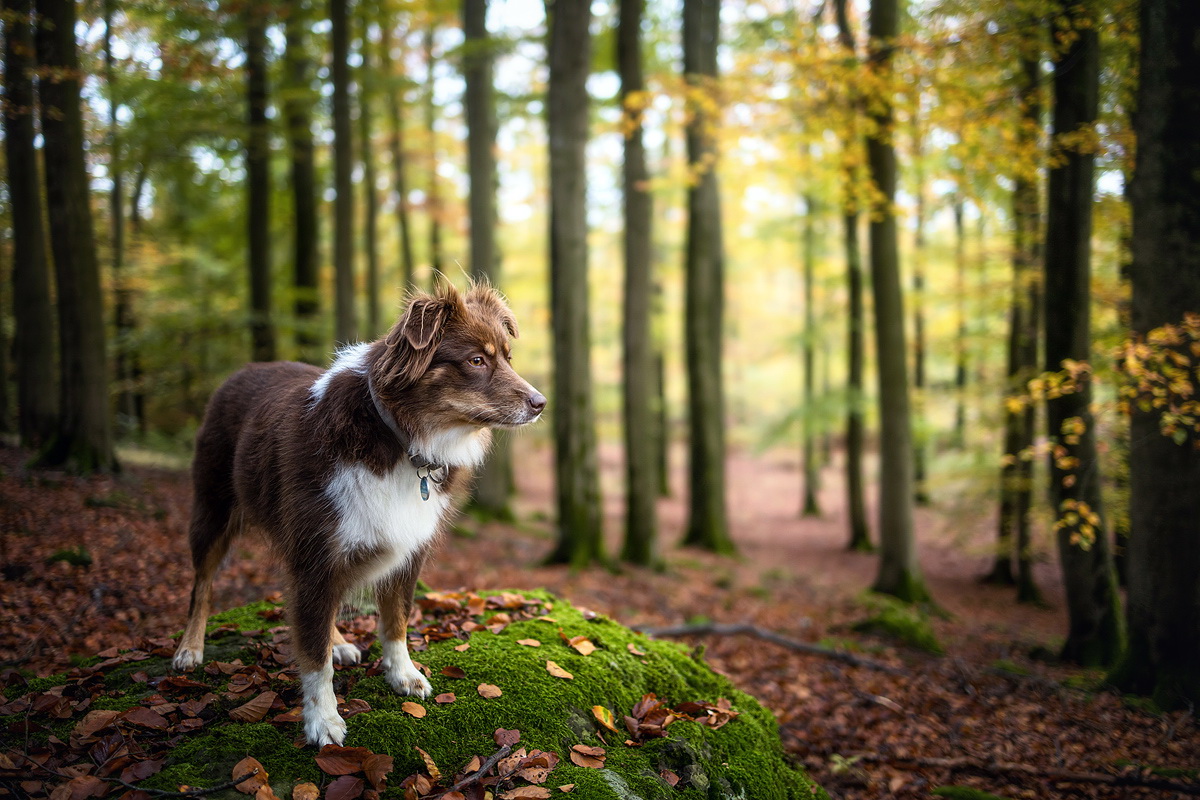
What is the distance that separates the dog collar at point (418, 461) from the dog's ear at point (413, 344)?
12 centimetres

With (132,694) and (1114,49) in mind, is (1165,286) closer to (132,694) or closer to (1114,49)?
(1114,49)

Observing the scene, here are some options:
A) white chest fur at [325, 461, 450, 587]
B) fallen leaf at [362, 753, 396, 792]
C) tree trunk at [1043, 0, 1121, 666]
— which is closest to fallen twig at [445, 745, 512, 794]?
fallen leaf at [362, 753, 396, 792]

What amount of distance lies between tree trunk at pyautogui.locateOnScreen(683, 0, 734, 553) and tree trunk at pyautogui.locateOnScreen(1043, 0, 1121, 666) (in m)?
6.90

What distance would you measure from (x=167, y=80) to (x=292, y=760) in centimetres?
1083

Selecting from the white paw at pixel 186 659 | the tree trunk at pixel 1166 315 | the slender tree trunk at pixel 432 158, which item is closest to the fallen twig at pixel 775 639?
the tree trunk at pixel 1166 315

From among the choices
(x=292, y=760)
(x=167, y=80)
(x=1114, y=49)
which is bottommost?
(x=292, y=760)

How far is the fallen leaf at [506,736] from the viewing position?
11.0 ft

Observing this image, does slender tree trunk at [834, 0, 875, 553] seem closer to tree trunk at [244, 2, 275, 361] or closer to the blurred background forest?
the blurred background forest

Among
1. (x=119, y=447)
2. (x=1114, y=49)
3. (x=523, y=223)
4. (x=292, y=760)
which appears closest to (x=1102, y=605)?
(x=1114, y=49)

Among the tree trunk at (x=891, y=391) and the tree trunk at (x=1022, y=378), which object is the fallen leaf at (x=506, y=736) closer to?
the tree trunk at (x=891, y=391)

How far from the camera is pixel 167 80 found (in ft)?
33.4

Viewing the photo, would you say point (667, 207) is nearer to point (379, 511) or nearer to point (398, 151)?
point (398, 151)

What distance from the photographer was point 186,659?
12.4ft

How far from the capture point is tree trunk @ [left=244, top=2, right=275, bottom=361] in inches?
486
